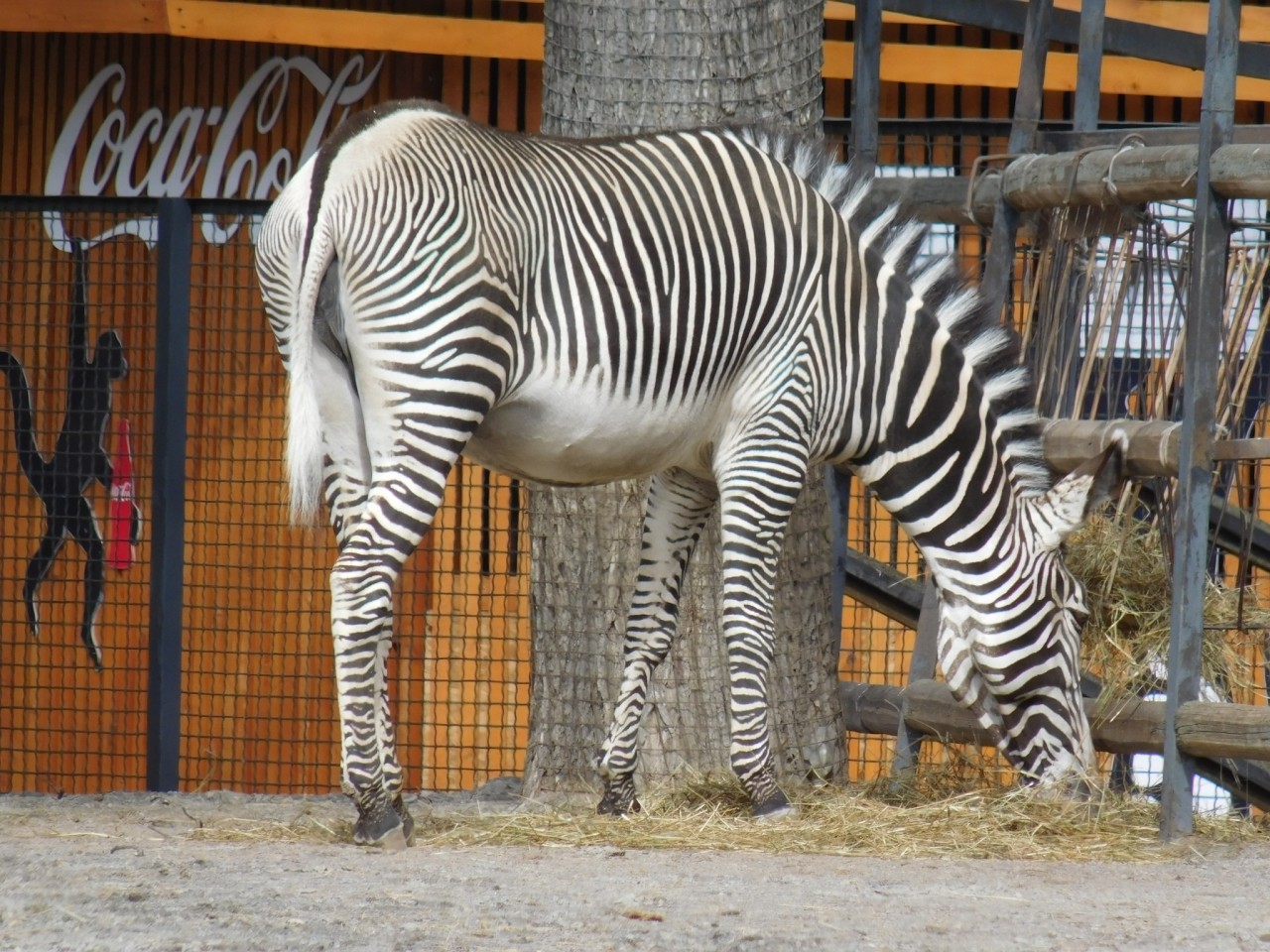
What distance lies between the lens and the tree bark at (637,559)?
569cm

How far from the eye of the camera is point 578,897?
373 cm

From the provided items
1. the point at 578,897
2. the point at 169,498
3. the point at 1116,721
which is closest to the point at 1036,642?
the point at 1116,721

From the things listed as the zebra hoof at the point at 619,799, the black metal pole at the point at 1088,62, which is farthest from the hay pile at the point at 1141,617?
the zebra hoof at the point at 619,799

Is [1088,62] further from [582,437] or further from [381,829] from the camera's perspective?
[381,829]

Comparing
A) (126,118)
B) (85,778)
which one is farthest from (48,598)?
Result: (126,118)

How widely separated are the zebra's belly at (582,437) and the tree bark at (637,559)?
770mm

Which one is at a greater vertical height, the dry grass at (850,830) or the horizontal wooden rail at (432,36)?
the horizontal wooden rail at (432,36)

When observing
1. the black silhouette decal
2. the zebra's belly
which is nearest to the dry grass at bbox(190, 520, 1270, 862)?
the zebra's belly

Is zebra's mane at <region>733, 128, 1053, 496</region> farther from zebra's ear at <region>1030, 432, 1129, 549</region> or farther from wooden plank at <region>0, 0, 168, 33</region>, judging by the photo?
wooden plank at <region>0, 0, 168, 33</region>

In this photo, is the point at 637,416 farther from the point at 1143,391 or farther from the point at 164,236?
the point at 164,236

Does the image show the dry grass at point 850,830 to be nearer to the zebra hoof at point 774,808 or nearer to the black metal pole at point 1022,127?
the zebra hoof at point 774,808

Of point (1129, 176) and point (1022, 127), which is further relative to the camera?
point (1022, 127)

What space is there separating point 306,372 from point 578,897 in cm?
161

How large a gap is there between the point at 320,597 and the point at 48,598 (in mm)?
1377
